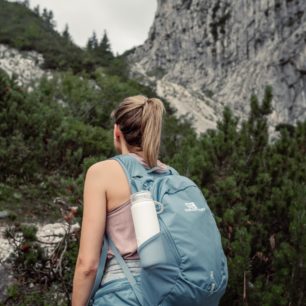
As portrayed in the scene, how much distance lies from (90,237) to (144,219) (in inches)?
10.0

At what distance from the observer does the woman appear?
→ 1853 millimetres

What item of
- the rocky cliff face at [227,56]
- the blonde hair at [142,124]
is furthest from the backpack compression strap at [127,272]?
the rocky cliff face at [227,56]

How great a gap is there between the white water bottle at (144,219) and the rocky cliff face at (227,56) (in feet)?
120

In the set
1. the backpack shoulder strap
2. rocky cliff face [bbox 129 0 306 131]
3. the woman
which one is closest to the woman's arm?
the woman

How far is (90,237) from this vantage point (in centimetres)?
187

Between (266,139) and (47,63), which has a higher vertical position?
(47,63)

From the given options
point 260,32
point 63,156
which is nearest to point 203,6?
point 260,32

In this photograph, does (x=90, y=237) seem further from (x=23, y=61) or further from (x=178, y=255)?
(x=23, y=61)

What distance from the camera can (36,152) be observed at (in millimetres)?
8117

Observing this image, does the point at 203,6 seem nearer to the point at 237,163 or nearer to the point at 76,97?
the point at 76,97

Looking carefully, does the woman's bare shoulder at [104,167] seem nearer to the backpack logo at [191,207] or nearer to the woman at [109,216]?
the woman at [109,216]

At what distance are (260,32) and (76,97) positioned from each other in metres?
46.4

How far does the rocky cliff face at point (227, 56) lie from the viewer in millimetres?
50812

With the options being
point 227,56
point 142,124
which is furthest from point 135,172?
point 227,56
